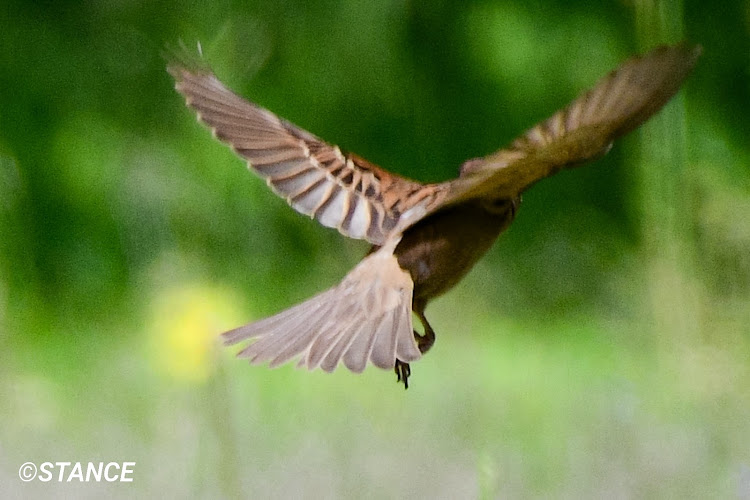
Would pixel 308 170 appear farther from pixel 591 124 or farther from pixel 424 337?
pixel 591 124

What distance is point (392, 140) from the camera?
123 cm

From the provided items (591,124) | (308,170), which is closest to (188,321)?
(308,170)

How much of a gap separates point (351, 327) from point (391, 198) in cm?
15

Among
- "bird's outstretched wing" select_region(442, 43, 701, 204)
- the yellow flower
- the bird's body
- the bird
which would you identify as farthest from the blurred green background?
"bird's outstretched wing" select_region(442, 43, 701, 204)

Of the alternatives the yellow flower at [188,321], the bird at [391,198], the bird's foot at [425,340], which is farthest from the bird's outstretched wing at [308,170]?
the yellow flower at [188,321]

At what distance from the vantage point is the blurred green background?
1.16m

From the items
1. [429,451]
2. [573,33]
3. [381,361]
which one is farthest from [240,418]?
[573,33]

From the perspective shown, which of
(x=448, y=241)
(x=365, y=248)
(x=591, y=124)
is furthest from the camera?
(x=365, y=248)

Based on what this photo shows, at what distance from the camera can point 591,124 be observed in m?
0.70

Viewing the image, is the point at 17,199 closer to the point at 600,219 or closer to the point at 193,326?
the point at 193,326

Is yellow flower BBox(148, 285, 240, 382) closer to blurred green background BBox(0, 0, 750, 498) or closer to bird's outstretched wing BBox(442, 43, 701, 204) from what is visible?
blurred green background BBox(0, 0, 750, 498)

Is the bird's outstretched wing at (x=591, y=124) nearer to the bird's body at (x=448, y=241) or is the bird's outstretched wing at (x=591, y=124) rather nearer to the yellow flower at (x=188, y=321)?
the bird's body at (x=448, y=241)

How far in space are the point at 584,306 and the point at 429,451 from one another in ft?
1.07

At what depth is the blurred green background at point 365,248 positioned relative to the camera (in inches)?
45.8
